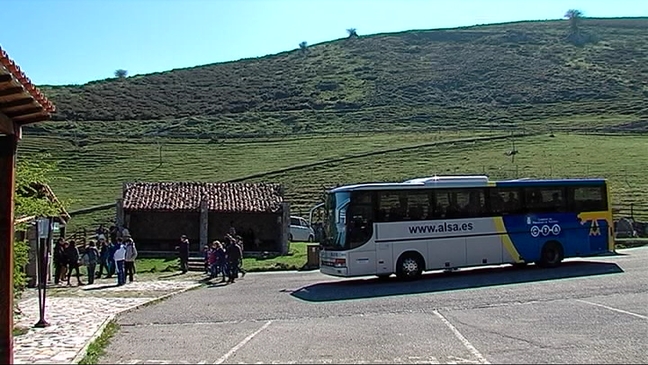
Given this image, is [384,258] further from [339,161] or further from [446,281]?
[339,161]

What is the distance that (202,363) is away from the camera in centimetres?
1015

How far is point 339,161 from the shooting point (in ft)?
188

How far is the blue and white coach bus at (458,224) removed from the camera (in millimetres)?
20719

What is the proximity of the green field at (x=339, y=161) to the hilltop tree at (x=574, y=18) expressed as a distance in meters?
60.8

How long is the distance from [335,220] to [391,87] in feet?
251

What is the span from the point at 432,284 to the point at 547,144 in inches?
1673

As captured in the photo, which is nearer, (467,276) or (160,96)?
(467,276)

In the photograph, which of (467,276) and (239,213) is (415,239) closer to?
(467,276)

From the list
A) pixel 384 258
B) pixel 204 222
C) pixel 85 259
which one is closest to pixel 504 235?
pixel 384 258

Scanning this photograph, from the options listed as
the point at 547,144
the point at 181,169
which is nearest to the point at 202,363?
the point at 181,169

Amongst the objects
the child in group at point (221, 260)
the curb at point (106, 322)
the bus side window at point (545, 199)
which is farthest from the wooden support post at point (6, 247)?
the bus side window at point (545, 199)

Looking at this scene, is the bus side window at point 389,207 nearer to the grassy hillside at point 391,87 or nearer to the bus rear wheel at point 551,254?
the bus rear wheel at point 551,254

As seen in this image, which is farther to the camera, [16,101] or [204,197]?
[204,197]

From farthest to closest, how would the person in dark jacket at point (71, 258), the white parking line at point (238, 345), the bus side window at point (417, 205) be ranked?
the person in dark jacket at point (71, 258)
the bus side window at point (417, 205)
the white parking line at point (238, 345)
